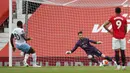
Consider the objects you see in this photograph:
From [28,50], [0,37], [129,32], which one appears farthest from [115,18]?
[0,37]

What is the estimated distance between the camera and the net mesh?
19469 millimetres

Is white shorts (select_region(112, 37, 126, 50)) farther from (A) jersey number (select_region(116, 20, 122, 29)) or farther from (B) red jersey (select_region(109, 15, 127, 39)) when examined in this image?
(A) jersey number (select_region(116, 20, 122, 29))

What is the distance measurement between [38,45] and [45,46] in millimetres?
286

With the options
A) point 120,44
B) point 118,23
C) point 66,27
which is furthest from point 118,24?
point 66,27

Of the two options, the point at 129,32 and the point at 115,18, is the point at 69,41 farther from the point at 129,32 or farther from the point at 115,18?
the point at 115,18

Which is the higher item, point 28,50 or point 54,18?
point 54,18

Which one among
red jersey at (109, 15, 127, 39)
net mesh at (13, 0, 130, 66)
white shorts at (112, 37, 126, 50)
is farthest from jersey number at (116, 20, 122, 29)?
net mesh at (13, 0, 130, 66)

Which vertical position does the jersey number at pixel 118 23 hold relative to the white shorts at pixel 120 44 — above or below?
above

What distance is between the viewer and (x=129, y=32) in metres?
19.4

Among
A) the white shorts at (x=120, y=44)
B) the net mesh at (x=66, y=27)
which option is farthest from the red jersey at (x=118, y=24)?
the net mesh at (x=66, y=27)

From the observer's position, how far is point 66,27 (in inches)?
782

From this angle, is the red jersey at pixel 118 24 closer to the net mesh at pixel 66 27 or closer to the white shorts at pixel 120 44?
the white shorts at pixel 120 44

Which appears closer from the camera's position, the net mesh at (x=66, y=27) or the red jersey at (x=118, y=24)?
the red jersey at (x=118, y=24)

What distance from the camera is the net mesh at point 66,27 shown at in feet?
63.9
